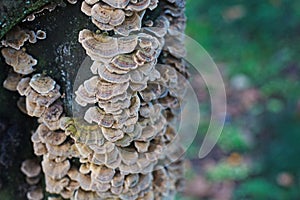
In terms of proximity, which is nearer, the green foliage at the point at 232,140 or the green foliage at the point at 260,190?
the green foliage at the point at 260,190

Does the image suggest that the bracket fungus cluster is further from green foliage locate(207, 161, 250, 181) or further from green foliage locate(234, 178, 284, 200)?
green foliage locate(207, 161, 250, 181)

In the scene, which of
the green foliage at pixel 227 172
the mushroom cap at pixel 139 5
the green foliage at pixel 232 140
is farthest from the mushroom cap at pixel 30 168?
the green foliage at pixel 232 140

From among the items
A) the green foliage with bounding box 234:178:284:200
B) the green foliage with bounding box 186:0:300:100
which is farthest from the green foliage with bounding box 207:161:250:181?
the green foliage with bounding box 186:0:300:100

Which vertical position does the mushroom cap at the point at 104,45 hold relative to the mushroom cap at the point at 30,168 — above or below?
above

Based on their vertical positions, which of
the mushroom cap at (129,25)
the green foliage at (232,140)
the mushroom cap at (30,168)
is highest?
the green foliage at (232,140)

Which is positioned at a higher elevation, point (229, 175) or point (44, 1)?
point (229, 175)

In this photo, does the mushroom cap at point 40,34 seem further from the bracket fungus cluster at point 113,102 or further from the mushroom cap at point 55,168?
the mushroom cap at point 55,168

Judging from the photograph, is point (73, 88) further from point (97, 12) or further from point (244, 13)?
point (244, 13)

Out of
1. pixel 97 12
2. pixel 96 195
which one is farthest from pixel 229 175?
pixel 97 12
